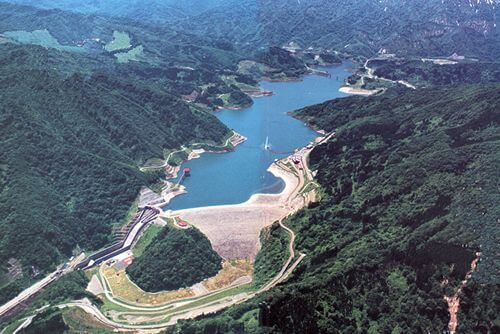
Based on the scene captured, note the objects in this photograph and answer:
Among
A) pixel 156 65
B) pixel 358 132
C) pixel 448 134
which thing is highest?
pixel 448 134

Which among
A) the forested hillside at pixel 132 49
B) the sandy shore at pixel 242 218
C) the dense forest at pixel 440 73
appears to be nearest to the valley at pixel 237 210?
the sandy shore at pixel 242 218

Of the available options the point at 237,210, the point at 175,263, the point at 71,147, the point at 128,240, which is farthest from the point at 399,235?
the point at 71,147

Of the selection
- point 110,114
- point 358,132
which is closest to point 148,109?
point 110,114

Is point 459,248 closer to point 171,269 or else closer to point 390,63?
point 171,269

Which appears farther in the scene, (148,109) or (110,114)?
(148,109)

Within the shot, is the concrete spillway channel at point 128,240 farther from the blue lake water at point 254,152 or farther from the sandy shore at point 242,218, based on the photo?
the blue lake water at point 254,152

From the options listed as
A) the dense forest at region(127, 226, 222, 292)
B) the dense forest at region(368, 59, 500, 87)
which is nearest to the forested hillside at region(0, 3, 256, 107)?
the dense forest at region(368, 59, 500, 87)

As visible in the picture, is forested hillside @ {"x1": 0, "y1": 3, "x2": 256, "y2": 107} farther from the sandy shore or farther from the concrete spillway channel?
the sandy shore

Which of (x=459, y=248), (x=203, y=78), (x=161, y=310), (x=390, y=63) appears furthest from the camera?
(x=390, y=63)
